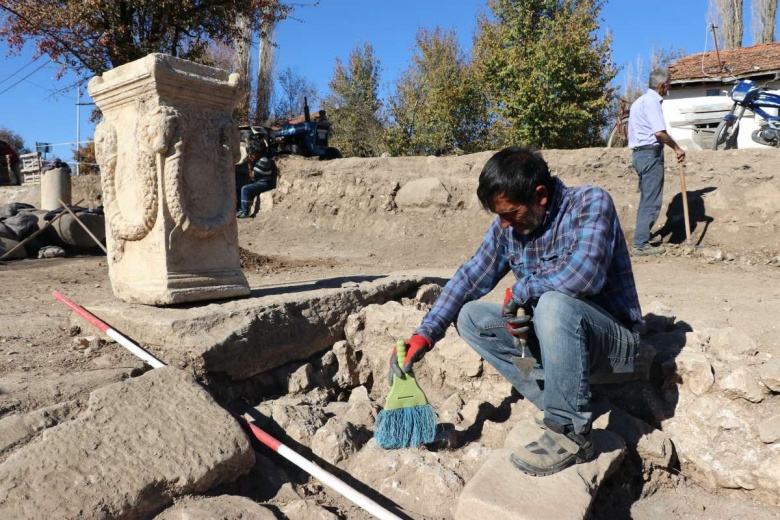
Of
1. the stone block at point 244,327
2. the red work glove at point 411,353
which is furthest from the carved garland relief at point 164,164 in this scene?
the red work glove at point 411,353

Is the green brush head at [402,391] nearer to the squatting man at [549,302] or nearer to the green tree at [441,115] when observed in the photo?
the squatting man at [549,302]

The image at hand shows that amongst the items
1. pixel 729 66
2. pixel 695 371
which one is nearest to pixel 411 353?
pixel 695 371

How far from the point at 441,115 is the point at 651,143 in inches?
473

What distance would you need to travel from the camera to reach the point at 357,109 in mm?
20766

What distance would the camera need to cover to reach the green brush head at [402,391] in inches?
95.3

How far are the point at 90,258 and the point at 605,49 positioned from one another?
12.5 meters

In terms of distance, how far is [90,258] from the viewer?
7754 millimetres

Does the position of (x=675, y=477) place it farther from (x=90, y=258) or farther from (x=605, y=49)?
(x=605, y=49)

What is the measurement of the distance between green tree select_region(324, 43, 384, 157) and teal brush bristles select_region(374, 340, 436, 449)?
17388 millimetres

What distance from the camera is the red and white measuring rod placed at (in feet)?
6.59

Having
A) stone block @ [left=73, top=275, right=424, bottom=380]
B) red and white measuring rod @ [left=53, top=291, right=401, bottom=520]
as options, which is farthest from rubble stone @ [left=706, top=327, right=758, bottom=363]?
red and white measuring rod @ [left=53, top=291, right=401, bottom=520]

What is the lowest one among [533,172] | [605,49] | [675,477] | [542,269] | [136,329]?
[675,477]

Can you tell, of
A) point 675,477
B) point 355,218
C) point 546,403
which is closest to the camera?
point 546,403

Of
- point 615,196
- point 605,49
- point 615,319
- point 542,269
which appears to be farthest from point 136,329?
point 605,49
